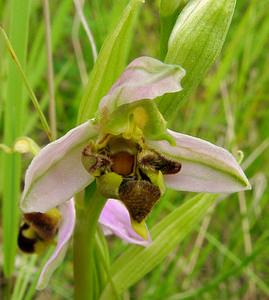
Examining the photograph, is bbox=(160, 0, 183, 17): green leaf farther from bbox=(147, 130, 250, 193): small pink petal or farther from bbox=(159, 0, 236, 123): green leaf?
bbox=(147, 130, 250, 193): small pink petal

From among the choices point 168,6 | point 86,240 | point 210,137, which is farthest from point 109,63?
point 210,137

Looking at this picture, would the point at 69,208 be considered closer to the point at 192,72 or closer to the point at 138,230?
the point at 138,230

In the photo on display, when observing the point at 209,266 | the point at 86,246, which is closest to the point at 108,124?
the point at 86,246

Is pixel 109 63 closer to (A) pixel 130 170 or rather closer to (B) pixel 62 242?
(A) pixel 130 170

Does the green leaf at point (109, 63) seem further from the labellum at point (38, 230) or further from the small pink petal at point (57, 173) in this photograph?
the labellum at point (38, 230)

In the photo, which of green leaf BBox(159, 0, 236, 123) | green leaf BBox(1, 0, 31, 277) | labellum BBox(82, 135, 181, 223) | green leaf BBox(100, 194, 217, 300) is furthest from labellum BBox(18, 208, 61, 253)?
green leaf BBox(159, 0, 236, 123)

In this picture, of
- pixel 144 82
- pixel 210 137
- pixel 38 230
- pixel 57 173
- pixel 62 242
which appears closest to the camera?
pixel 144 82
